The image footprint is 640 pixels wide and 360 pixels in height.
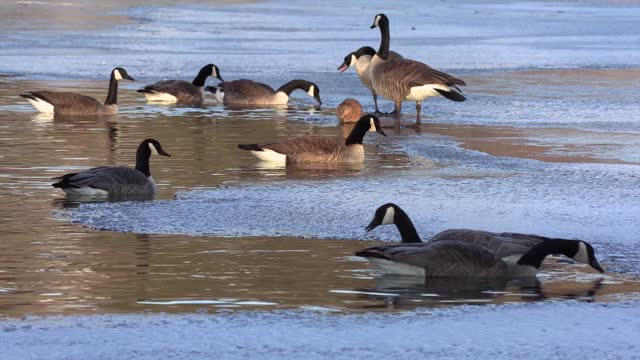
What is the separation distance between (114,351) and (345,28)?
25.0m

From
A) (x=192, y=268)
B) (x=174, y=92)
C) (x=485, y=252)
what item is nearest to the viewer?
(x=485, y=252)

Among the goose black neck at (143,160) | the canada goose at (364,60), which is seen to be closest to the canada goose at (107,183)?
the goose black neck at (143,160)

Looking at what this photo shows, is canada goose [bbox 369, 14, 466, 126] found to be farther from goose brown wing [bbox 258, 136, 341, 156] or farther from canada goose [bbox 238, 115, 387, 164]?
goose brown wing [bbox 258, 136, 341, 156]

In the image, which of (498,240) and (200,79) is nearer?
(498,240)

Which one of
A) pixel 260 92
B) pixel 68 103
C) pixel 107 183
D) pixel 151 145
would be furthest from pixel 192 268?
pixel 260 92

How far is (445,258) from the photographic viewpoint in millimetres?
7598

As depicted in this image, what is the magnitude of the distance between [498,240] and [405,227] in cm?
58

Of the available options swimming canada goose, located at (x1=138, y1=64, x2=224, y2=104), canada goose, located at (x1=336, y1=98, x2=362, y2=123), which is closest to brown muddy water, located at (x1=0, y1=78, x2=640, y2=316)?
canada goose, located at (x1=336, y1=98, x2=362, y2=123)

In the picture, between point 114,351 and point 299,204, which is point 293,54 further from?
point 114,351

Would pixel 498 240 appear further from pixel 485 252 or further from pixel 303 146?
pixel 303 146

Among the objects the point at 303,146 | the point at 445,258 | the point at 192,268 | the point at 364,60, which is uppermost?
the point at 364,60

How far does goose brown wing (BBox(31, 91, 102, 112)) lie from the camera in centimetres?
1656

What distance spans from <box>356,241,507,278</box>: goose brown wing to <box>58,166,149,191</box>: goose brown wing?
11.3 feet

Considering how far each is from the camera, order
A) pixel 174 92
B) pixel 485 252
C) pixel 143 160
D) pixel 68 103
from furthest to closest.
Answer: pixel 174 92, pixel 68 103, pixel 143 160, pixel 485 252
